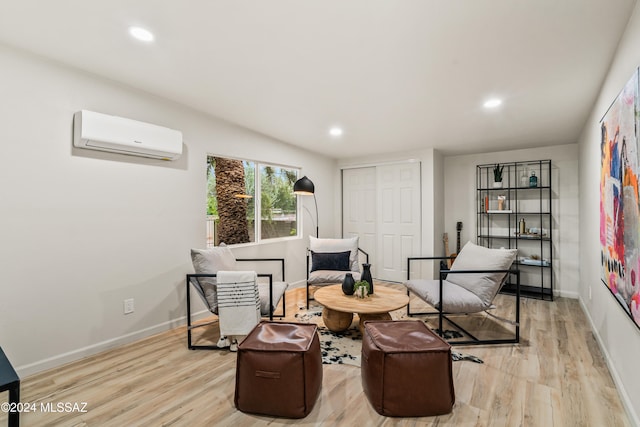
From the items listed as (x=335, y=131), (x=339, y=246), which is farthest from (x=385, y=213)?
(x=335, y=131)

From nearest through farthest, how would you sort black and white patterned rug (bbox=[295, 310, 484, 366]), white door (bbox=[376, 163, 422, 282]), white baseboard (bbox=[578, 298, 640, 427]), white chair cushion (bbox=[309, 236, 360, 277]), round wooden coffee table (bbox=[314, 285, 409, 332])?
white baseboard (bbox=[578, 298, 640, 427]) < black and white patterned rug (bbox=[295, 310, 484, 366]) < round wooden coffee table (bbox=[314, 285, 409, 332]) < white chair cushion (bbox=[309, 236, 360, 277]) < white door (bbox=[376, 163, 422, 282])

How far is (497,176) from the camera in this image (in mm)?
4859

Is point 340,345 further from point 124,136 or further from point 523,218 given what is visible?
point 523,218

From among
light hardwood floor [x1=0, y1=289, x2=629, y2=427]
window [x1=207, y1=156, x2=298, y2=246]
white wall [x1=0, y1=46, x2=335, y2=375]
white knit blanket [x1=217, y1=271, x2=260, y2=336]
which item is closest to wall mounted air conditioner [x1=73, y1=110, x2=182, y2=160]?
white wall [x1=0, y1=46, x2=335, y2=375]

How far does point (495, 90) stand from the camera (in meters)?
2.66

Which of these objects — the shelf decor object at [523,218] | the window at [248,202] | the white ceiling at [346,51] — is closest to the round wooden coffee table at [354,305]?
the window at [248,202]

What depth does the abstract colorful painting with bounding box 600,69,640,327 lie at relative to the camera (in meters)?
1.59

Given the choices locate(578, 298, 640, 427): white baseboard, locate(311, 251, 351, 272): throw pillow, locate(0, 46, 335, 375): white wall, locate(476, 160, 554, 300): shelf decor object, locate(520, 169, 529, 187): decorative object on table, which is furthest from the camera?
locate(520, 169, 529, 187): decorative object on table

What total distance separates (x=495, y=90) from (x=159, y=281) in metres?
3.58

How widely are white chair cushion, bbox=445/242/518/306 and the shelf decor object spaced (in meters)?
1.69

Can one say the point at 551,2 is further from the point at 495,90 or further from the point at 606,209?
the point at 606,209

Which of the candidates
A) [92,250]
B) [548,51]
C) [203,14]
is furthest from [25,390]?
[548,51]

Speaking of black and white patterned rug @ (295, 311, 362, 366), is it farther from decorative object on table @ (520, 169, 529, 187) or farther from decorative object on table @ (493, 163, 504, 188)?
decorative object on table @ (520, 169, 529, 187)

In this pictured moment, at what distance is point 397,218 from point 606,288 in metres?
3.03
